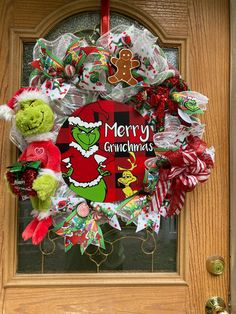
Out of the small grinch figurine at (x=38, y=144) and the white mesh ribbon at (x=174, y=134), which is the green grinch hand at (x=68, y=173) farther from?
the white mesh ribbon at (x=174, y=134)

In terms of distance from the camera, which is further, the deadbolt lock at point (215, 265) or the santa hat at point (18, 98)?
the deadbolt lock at point (215, 265)

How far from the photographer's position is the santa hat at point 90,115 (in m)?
1.01

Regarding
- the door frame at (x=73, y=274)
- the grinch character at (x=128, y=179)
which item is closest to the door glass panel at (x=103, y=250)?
the door frame at (x=73, y=274)

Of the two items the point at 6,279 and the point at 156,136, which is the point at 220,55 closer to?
the point at 156,136

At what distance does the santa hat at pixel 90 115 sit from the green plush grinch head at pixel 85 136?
11 mm

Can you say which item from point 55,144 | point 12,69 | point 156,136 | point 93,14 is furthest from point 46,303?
point 93,14

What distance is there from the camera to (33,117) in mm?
916

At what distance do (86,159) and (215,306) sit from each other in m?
0.57

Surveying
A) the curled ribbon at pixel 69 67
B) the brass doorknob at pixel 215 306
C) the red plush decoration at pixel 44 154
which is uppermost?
the curled ribbon at pixel 69 67

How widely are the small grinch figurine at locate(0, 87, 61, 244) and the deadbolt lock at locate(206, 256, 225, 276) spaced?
1.59ft

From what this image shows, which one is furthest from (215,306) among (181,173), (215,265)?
(181,173)

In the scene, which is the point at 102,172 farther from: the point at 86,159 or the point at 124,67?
the point at 124,67

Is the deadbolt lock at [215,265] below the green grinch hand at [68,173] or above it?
below

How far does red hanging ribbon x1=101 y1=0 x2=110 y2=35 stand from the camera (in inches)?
40.6
